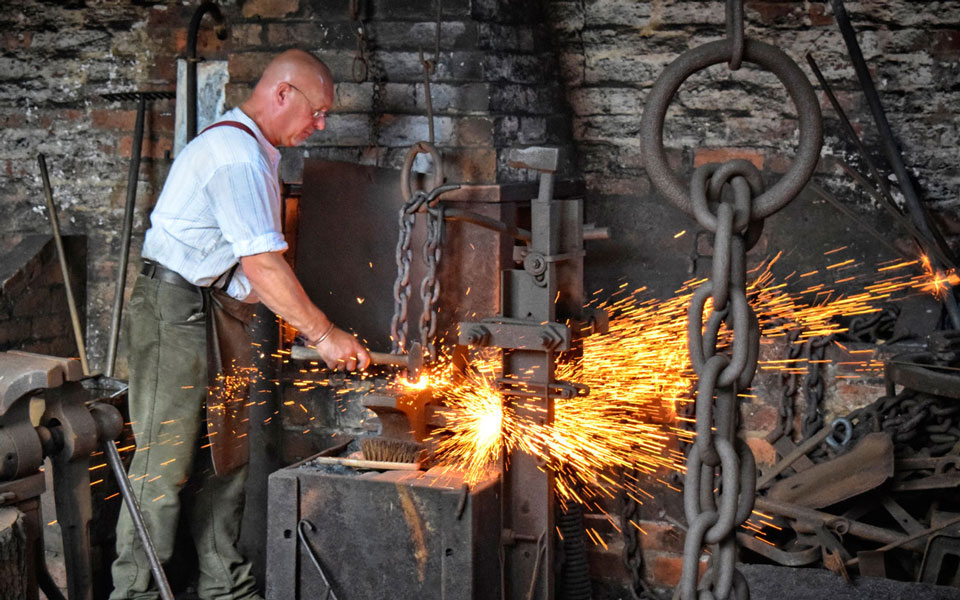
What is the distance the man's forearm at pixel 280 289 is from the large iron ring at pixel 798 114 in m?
1.95

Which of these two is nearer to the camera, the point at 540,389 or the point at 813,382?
the point at 540,389

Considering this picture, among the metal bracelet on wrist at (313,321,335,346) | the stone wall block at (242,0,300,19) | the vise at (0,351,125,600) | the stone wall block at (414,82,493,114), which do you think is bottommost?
the vise at (0,351,125,600)

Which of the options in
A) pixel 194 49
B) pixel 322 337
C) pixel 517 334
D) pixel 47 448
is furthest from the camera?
pixel 194 49

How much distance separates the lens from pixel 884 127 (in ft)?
12.5

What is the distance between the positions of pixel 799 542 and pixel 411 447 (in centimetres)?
135

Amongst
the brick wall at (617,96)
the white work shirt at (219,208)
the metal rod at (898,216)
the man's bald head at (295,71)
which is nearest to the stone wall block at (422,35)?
the brick wall at (617,96)

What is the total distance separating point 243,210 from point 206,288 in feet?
1.35

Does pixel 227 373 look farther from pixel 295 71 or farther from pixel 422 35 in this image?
pixel 422 35

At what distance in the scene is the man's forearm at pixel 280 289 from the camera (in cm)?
344

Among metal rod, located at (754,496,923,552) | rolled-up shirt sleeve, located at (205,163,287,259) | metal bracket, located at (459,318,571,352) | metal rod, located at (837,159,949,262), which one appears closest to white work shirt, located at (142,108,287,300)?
rolled-up shirt sleeve, located at (205,163,287,259)

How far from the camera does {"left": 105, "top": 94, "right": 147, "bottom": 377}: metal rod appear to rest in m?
4.59

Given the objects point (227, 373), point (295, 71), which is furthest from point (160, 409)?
point (295, 71)

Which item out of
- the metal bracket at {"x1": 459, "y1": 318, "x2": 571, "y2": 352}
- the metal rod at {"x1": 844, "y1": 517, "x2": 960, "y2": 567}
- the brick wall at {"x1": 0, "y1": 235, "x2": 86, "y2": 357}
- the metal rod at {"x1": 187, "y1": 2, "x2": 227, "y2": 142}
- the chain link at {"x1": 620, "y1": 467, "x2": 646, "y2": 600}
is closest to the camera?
the metal bracket at {"x1": 459, "y1": 318, "x2": 571, "y2": 352}

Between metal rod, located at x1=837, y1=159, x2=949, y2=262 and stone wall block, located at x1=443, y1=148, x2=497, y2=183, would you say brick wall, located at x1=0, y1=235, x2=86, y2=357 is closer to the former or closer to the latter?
stone wall block, located at x1=443, y1=148, x2=497, y2=183
